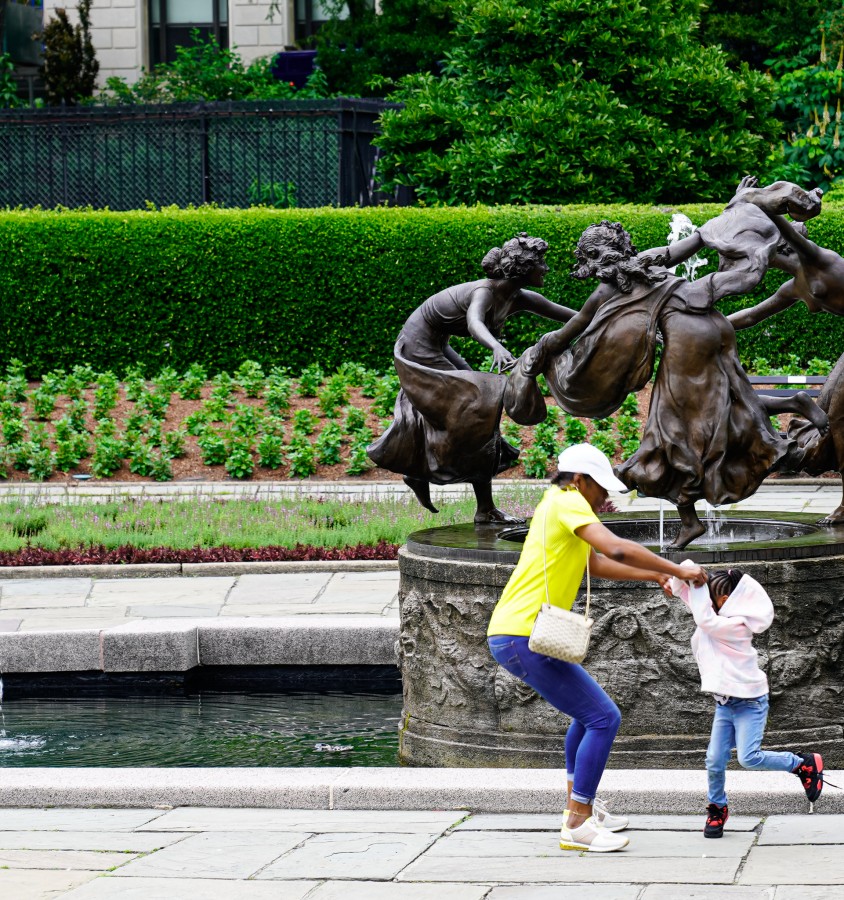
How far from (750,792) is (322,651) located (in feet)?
11.8

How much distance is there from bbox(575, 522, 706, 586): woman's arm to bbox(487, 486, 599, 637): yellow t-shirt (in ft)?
0.19

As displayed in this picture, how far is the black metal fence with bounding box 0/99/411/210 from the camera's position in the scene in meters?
22.2

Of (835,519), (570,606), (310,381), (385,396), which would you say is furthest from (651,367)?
(310,381)

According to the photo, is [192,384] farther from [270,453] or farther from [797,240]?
[797,240]

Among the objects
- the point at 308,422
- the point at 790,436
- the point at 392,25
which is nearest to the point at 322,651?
the point at 790,436

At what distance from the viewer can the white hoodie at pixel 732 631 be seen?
541 cm

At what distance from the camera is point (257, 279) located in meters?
18.7

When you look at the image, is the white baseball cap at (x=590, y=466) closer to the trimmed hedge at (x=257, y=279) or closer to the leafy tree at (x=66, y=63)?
the trimmed hedge at (x=257, y=279)

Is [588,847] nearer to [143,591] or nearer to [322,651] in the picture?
[322,651]

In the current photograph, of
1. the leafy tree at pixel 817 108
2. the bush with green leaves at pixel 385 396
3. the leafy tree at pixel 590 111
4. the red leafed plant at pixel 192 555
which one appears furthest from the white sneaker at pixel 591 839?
the leafy tree at pixel 817 108

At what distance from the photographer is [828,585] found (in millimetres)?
6859

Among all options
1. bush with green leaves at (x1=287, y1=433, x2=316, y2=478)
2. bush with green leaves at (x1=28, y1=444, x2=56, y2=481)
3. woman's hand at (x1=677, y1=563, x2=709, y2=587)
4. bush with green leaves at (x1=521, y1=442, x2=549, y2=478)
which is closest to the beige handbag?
woman's hand at (x1=677, y1=563, x2=709, y2=587)

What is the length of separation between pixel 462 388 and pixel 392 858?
3186 mm

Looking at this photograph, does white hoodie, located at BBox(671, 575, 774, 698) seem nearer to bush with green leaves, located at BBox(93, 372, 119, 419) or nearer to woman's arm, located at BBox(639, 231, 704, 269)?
woman's arm, located at BBox(639, 231, 704, 269)
